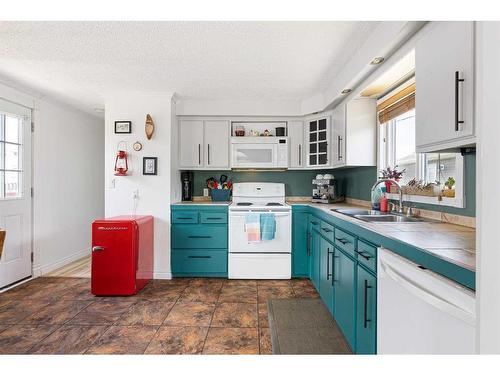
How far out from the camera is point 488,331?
0.46 metres

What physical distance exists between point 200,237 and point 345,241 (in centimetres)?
197

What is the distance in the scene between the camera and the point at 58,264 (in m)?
4.04

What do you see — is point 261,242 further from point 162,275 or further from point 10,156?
point 10,156

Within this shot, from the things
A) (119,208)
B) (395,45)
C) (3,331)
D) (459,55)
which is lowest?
(3,331)

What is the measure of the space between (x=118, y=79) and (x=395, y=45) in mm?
2636

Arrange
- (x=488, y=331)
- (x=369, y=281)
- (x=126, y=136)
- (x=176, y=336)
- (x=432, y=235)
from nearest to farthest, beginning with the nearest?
(x=488, y=331) < (x=432, y=235) < (x=369, y=281) < (x=176, y=336) < (x=126, y=136)

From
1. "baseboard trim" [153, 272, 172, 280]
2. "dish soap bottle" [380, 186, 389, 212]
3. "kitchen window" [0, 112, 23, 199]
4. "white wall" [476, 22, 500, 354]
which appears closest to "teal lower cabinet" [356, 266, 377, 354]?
"dish soap bottle" [380, 186, 389, 212]

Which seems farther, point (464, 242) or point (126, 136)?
point (126, 136)

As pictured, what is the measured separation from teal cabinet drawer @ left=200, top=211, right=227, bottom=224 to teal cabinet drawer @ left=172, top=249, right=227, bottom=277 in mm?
356

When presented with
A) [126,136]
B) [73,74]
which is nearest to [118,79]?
[73,74]

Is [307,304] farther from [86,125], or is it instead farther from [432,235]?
[86,125]

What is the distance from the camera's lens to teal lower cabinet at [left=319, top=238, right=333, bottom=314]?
8.27 feet

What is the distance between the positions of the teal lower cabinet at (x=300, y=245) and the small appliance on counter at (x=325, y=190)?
439mm

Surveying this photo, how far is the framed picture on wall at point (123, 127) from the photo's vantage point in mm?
3609
